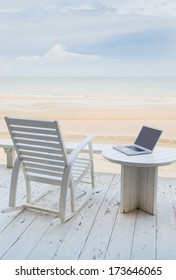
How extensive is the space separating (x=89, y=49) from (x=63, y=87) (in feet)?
8.84

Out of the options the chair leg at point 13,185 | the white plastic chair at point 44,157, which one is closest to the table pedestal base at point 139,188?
the white plastic chair at point 44,157

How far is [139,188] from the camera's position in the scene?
8.79 feet

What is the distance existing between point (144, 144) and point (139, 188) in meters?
0.39

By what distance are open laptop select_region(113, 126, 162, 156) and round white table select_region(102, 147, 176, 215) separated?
0.17 feet

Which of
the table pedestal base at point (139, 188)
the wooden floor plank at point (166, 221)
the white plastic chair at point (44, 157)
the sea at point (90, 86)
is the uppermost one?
the sea at point (90, 86)

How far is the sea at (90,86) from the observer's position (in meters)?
16.0

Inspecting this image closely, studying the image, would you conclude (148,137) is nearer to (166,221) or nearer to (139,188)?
(139,188)

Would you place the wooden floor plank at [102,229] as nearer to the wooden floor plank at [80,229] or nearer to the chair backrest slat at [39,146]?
the wooden floor plank at [80,229]

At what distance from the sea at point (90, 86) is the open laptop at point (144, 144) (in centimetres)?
1292

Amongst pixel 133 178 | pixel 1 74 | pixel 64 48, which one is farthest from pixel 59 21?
pixel 133 178

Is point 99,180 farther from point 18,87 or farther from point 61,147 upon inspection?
point 18,87

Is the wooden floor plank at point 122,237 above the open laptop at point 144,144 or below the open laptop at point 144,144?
below

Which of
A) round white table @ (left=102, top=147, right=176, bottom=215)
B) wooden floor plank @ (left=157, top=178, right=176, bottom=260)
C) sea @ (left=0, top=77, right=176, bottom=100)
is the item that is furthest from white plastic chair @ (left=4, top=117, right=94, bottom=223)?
sea @ (left=0, top=77, right=176, bottom=100)
